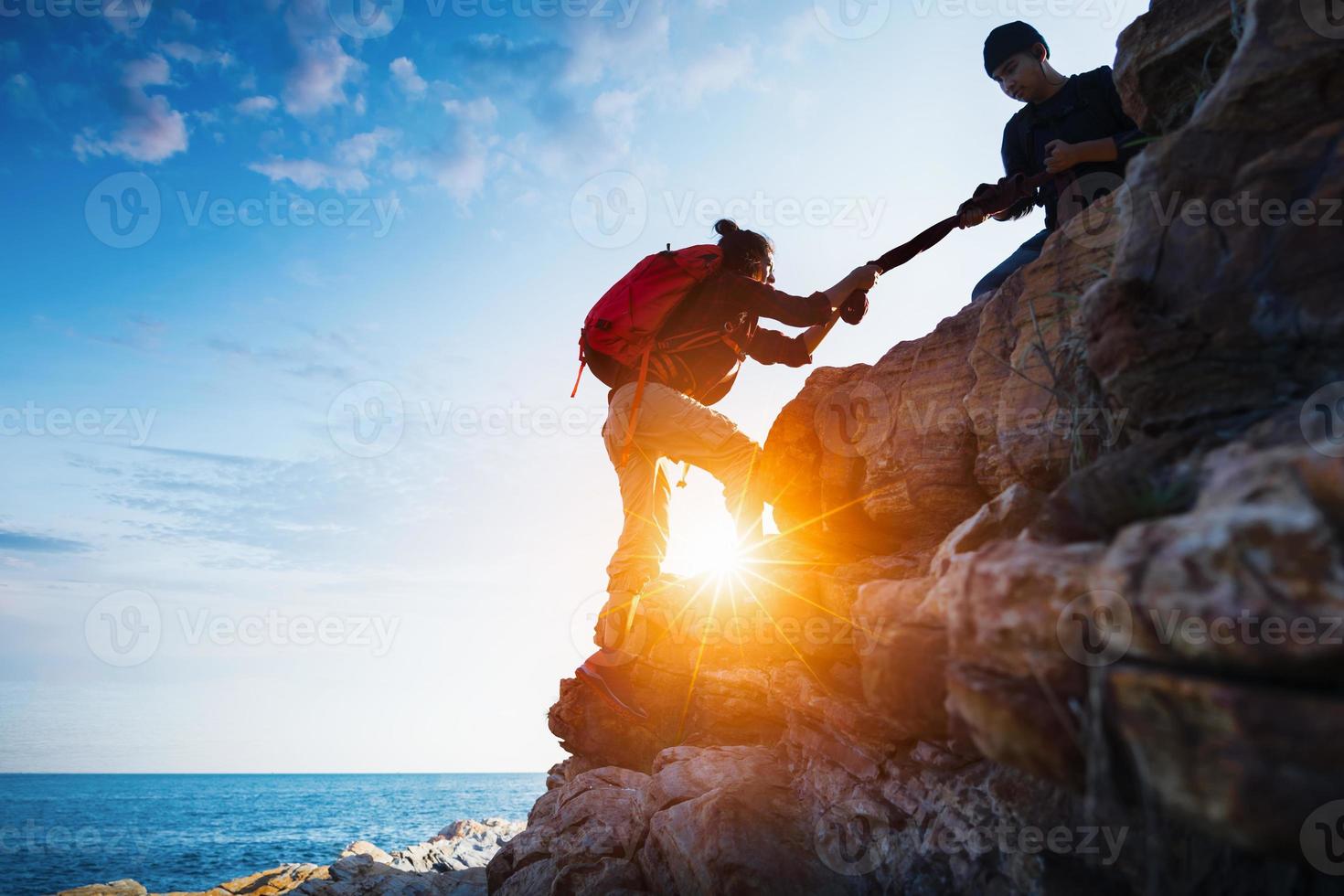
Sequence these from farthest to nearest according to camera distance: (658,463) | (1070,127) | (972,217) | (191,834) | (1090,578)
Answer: (191,834)
(658,463)
(972,217)
(1070,127)
(1090,578)

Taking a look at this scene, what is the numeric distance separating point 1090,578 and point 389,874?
38.2 feet

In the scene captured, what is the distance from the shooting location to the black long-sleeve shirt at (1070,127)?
21.4 feet

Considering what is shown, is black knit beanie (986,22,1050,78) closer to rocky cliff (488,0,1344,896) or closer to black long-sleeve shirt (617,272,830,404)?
rocky cliff (488,0,1344,896)

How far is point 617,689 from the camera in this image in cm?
862

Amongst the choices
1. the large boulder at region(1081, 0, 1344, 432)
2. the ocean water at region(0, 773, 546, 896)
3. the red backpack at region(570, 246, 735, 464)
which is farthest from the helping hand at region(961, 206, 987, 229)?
the ocean water at region(0, 773, 546, 896)

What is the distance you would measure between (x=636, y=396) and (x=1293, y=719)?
21.0 ft

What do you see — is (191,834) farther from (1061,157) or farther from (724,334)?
(1061,157)

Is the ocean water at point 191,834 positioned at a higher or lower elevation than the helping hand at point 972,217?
lower

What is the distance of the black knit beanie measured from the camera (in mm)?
7289

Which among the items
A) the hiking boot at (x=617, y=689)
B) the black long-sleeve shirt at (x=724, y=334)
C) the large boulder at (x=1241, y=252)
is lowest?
the hiking boot at (x=617, y=689)

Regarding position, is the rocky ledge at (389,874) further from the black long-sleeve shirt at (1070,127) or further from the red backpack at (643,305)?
the black long-sleeve shirt at (1070,127)

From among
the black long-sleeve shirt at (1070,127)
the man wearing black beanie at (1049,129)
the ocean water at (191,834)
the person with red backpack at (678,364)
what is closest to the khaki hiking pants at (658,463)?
the person with red backpack at (678,364)

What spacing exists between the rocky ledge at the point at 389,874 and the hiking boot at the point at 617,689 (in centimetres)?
308

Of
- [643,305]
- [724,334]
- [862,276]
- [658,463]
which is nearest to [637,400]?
[658,463]
